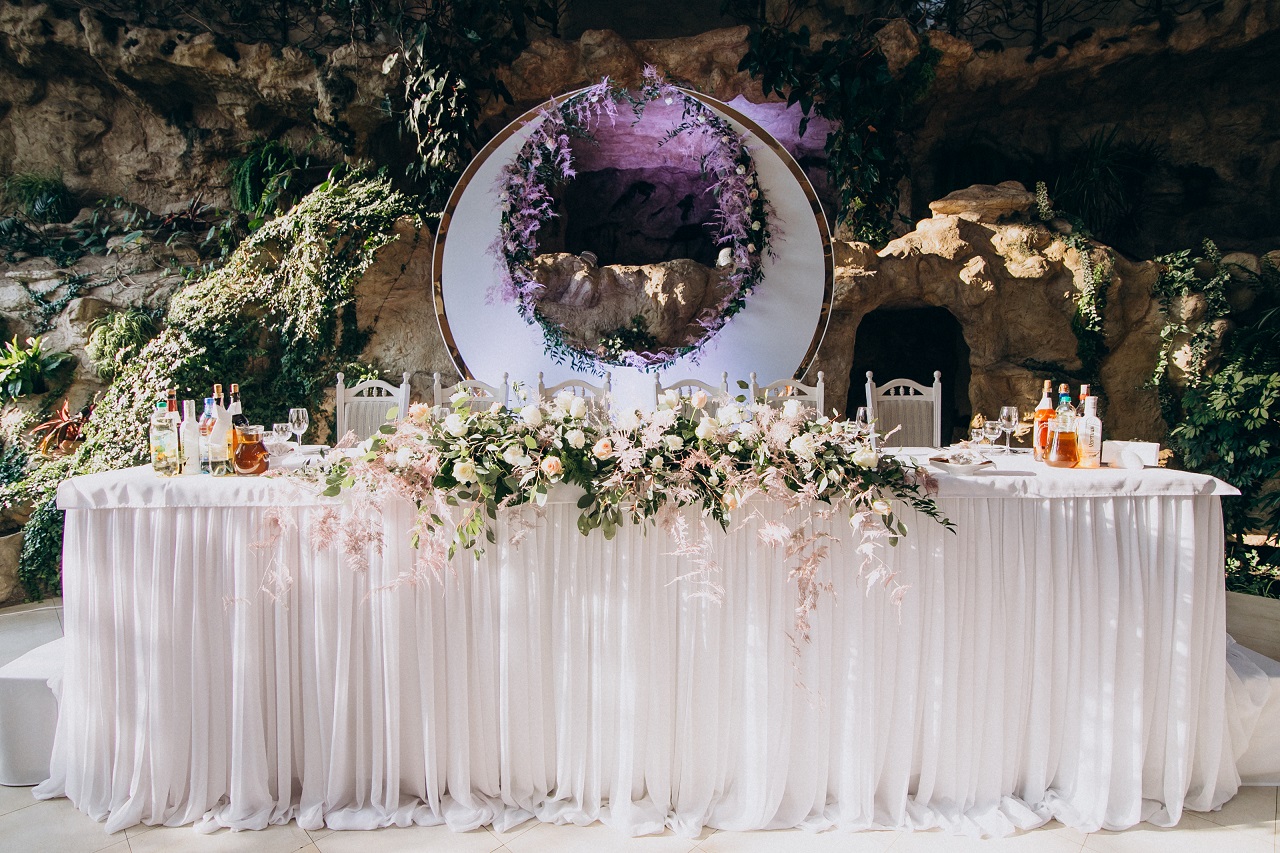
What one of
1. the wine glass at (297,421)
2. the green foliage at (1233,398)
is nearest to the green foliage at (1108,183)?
the green foliage at (1233,398)

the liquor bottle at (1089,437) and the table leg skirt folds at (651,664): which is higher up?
the liquor bottle at (1089,437)

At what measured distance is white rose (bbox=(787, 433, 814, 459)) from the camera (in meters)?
1.96

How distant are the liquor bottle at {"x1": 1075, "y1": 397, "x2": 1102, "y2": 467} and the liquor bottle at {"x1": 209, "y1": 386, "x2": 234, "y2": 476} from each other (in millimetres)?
2665

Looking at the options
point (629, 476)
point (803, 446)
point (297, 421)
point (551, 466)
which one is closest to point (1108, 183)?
point (803, 446)

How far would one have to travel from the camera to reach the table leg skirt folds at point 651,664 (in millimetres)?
2146

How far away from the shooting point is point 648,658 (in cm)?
215

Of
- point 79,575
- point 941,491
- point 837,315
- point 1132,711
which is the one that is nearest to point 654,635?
point 941,491

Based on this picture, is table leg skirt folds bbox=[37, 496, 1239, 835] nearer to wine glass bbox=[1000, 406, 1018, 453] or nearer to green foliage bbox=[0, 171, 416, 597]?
wine glass bbox=[1000, 406, 1018, 453]

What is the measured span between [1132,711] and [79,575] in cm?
307

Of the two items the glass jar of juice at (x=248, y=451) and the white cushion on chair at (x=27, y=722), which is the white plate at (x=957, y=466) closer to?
the glass jar of juice at (x=248, y=451)

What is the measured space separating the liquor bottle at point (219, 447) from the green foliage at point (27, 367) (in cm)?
499

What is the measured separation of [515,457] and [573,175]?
4.24m

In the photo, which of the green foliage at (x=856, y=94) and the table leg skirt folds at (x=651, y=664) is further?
the green foliage at (x=856, y=94)

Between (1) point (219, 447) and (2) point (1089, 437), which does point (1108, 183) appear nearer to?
(2) point (1089, 437)
